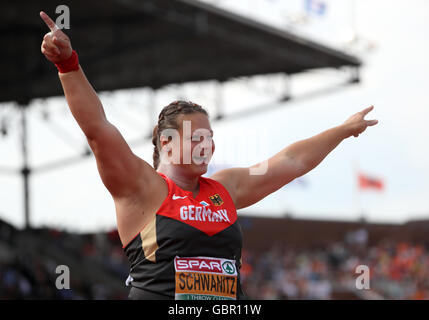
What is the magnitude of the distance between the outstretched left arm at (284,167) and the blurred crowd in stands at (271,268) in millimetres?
12721

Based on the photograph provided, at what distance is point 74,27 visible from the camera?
1662 cm

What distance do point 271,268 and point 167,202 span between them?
2238 cm

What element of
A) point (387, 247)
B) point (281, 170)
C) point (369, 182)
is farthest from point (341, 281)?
point (281, 170)

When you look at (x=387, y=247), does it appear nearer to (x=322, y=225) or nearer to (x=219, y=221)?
(x=322, y=225)

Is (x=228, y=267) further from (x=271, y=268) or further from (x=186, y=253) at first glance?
(x=271, y=268)

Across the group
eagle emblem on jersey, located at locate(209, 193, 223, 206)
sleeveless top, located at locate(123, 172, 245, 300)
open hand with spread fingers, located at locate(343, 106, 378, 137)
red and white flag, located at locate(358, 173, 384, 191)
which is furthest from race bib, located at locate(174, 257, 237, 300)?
red and white flag, located at locate(358, 173, 384, 191)

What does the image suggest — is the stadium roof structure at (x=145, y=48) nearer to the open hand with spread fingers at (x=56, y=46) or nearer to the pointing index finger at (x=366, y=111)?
the pointing index finger at (x=366, y=111)

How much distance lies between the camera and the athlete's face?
323 cm

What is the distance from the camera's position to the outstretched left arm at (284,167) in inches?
144

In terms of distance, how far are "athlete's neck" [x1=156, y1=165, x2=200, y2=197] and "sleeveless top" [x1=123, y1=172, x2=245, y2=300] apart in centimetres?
11

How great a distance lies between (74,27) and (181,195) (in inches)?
553

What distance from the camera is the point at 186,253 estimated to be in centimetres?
310

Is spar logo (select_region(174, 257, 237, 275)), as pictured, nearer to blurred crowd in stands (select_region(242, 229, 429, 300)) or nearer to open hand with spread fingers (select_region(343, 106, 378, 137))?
open hand with spread fingers (select_region(343, 106, 378, 137))

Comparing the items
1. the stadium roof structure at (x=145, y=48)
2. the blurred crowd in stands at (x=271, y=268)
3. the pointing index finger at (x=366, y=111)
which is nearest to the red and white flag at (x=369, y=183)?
the blurred crowd in stands at (x=271, y=268)
